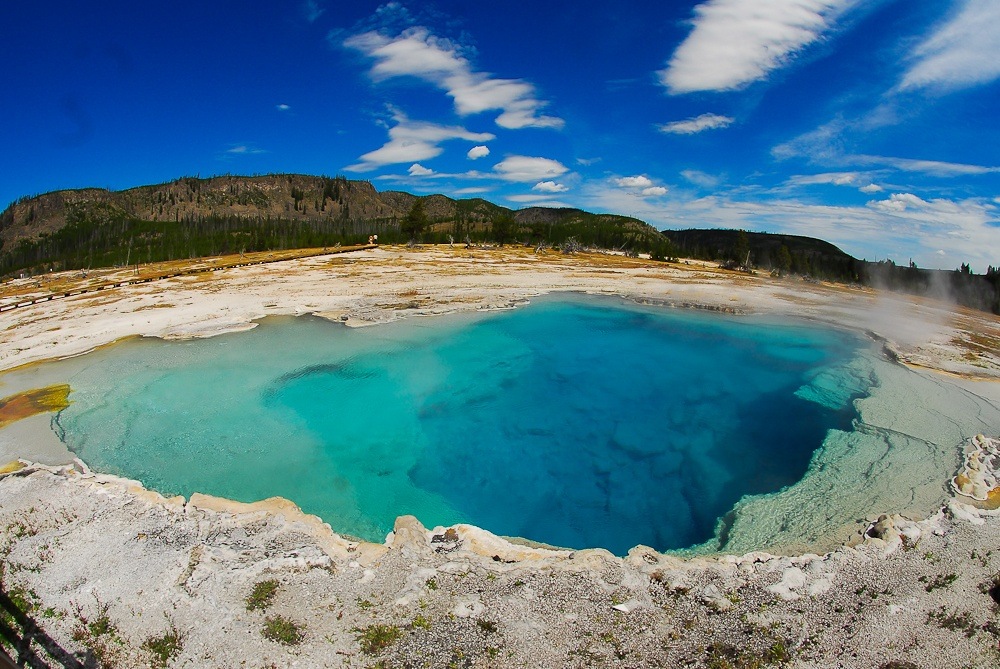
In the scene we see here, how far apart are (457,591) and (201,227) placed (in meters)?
164

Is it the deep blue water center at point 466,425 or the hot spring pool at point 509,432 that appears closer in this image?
the hot spring pool at point 509,432

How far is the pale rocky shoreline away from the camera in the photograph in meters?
5.34

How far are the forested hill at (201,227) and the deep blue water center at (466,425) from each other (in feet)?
184

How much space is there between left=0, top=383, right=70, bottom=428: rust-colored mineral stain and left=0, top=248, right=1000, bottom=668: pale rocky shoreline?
4.86 meters

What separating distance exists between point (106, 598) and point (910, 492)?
13.0 meters

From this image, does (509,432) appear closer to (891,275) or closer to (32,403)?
(32,403)

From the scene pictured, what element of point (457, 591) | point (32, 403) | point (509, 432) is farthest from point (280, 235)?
point (457, 591)

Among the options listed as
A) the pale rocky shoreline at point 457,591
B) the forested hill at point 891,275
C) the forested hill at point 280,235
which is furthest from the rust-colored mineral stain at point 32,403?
the forested hill at point 891,275

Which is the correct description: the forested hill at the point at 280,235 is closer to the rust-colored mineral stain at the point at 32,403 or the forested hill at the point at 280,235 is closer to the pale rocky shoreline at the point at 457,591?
the pale rocky shoreline at the point at 457,591

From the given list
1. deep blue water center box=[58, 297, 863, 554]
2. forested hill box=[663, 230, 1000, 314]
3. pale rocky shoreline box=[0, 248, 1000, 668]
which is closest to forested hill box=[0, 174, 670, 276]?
forested hill box=[663, 230, 1000, 314]

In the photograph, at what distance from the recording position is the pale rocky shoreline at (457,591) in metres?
5.34

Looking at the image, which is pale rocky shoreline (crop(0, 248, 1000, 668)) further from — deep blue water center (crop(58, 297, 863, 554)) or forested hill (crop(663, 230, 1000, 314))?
forested hill (crop(663, 230, 1000, 314))

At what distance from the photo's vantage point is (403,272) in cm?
4091

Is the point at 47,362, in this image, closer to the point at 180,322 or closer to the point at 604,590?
the point at 180,322
